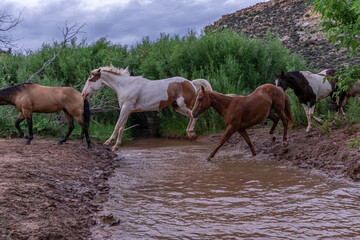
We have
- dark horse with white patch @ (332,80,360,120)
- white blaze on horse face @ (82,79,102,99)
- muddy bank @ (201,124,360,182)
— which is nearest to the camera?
muddy bank @ (201,124,360,182)

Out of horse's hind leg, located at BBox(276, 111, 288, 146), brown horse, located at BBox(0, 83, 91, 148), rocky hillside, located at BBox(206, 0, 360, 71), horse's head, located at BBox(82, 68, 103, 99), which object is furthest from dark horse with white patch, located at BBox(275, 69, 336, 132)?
rocky hillside, located at BBox(206, 0, 360, 71)

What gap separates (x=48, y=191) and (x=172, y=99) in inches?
209

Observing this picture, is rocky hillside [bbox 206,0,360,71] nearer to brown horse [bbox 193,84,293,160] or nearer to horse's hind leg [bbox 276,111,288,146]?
horse's hind leg [bbox 276,111,288,146]

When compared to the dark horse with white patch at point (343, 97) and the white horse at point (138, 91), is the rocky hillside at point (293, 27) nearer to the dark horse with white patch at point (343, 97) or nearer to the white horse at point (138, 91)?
the dark horse with white patch at point (343, 97)

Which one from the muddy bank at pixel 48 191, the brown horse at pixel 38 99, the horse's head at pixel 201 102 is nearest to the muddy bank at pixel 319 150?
the horse's head at pixel 201 102

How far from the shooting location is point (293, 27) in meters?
21.3

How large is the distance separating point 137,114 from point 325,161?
26.7 feet

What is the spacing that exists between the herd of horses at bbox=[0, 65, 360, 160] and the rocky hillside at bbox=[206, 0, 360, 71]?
566 cm

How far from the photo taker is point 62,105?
27.7ft

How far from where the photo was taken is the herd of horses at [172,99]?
762 centimetres

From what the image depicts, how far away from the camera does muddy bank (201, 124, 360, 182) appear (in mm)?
6193

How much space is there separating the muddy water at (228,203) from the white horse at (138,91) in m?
1.99

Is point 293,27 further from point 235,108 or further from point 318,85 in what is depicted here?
point 235,108

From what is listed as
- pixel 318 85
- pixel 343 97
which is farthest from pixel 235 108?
pixel 343 97
